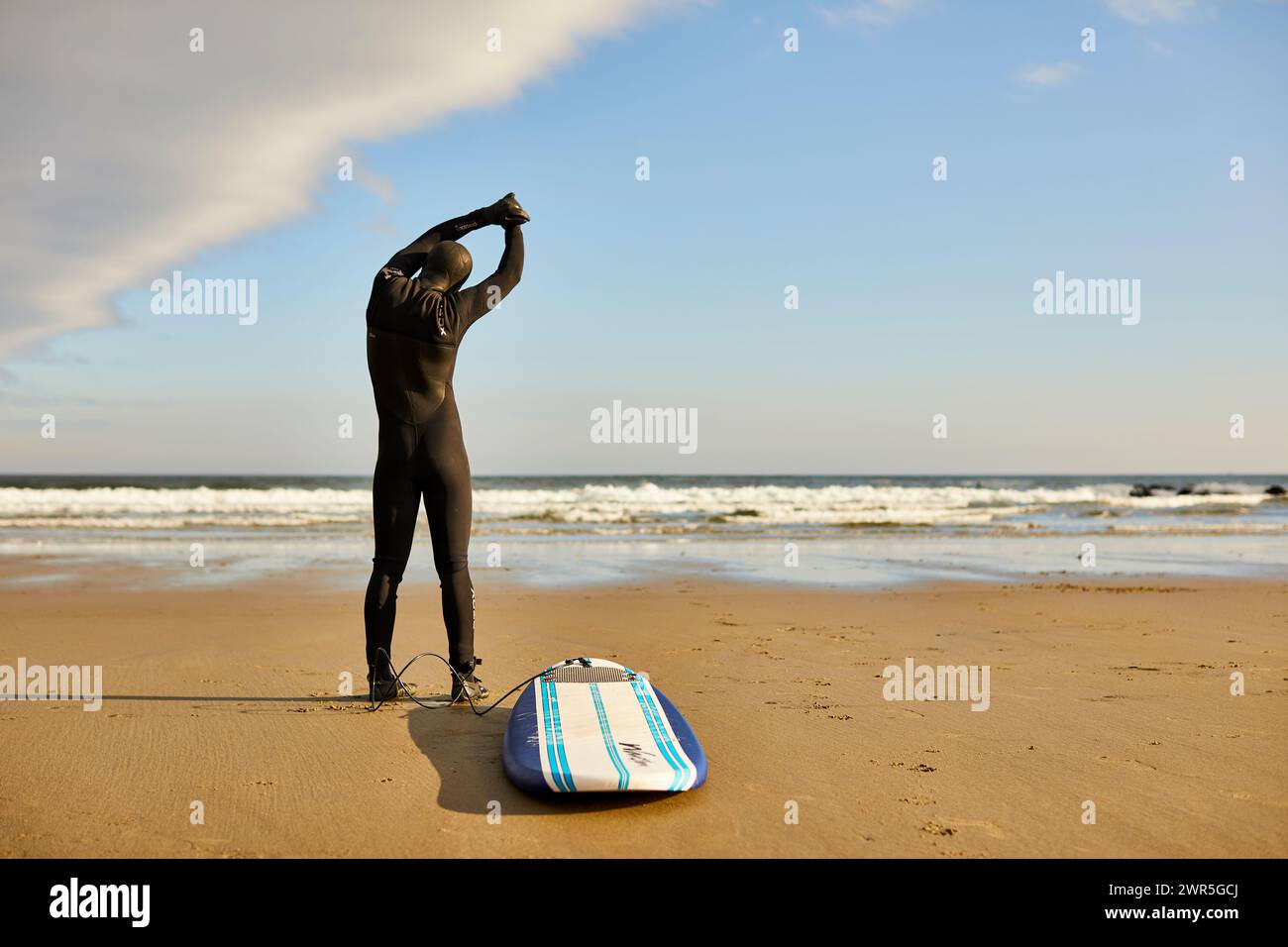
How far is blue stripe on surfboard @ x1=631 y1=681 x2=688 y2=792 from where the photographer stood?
3.73 meters

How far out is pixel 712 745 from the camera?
4.64 metres

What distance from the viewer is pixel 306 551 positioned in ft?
52.0

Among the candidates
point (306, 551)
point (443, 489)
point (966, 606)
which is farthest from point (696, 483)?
point (443, 489)

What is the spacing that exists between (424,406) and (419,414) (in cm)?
5

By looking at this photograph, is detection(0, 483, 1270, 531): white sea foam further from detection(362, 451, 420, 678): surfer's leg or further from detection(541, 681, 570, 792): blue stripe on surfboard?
detection(541, 681, 570, 792): blue stripe on surfboard

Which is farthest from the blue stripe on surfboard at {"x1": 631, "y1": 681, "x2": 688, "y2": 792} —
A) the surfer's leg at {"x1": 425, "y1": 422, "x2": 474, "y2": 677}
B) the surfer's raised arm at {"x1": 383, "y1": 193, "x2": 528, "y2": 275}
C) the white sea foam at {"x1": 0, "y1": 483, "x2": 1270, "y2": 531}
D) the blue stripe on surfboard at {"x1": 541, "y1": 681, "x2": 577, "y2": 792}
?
the white sea foam at {"x1": 0, "y1": 483, "x2": 1270, "y2": 531}

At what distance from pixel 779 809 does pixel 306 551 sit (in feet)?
44.6

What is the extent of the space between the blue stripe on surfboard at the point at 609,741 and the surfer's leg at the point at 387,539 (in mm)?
1297

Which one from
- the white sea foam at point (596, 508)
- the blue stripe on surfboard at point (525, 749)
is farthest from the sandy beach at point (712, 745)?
the white sea foam at point (596, 508)

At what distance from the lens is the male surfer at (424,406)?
5160 millimetres

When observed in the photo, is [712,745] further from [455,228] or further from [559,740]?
→ [455,228]

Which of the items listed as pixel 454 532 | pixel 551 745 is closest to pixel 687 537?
pixel 454 532

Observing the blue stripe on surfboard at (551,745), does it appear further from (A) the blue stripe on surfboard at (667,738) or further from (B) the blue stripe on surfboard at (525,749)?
(A) the blue stripe on surfboard at (667,738)
